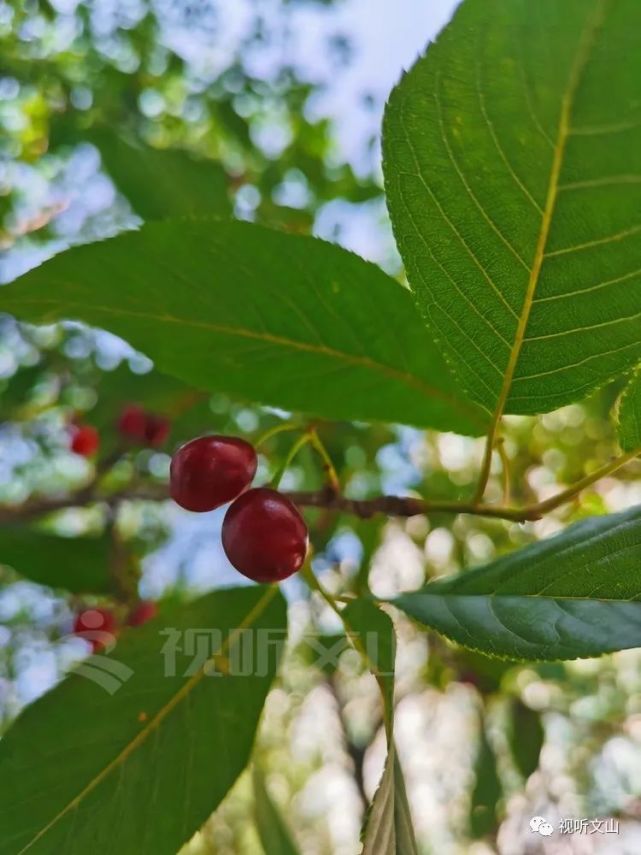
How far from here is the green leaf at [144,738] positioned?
30.1 inches

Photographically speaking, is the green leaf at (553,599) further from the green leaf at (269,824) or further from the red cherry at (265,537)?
the green leaf at (269,824)

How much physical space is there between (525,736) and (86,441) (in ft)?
4.81

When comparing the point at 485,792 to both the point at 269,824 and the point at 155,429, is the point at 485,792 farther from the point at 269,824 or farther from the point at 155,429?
the point at 155,429

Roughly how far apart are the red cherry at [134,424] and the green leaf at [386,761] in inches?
50.7

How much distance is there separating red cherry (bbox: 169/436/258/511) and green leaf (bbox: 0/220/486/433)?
0.10 m

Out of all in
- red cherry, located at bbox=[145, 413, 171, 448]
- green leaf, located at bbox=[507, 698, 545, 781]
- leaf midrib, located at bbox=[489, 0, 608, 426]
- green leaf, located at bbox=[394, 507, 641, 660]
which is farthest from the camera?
red cherry, located at bbox=[145, 413, 171, 448]

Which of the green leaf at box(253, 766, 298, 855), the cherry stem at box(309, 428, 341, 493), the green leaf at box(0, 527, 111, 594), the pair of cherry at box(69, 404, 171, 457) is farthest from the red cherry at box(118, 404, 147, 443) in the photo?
the cherry stem at box(309, 428, 341, 493)

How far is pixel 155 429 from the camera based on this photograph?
1941mm

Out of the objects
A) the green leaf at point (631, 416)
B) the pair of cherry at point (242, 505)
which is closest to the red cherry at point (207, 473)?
the pair of cherry at point (242, 505)

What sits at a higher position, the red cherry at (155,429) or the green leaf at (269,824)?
the red cherry at (155,429)

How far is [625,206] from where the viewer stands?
0.46m

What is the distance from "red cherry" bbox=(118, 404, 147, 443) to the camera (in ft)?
6.45

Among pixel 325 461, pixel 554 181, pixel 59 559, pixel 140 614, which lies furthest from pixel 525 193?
pixel 140 614

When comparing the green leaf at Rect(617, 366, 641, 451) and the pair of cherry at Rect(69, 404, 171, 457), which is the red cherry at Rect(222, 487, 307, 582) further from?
the pair of cherry at Rect(69, 404, 171, 457)
